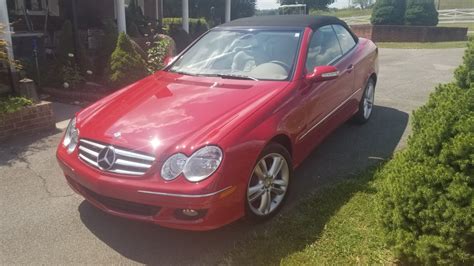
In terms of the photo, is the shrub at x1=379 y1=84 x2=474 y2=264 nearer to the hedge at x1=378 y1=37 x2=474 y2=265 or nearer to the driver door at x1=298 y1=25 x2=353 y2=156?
the hedge at x1=378 y1=37 x2=474 y2=265

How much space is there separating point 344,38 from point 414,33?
686 inches

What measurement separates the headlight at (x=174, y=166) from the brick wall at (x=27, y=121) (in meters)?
3.44

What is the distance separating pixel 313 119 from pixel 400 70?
7.69 meters

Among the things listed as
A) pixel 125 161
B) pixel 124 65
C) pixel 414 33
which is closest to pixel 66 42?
pixel 124 65

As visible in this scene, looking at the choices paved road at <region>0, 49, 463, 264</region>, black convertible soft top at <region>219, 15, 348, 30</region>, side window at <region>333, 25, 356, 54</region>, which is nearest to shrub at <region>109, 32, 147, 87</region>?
paved road at <region>0, 49, 463, 264</region>

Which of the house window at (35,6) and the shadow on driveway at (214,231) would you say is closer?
the shadow on driveway at (214,231)

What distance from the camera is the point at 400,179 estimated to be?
255 centimetres

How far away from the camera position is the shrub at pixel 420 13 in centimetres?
2216

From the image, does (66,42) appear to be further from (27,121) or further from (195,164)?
(195,164)

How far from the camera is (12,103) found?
218 inches

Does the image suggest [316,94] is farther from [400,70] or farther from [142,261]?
[400,70]

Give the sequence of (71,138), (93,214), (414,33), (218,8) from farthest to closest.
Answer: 1. (218,8)
2. (414,33)
3. (93,214)
4. (71,138)

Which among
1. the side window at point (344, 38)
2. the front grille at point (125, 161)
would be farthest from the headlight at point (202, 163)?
the side window at point (344, 38)

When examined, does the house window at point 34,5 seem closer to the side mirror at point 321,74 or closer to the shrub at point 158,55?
the shrub at point 158,55
